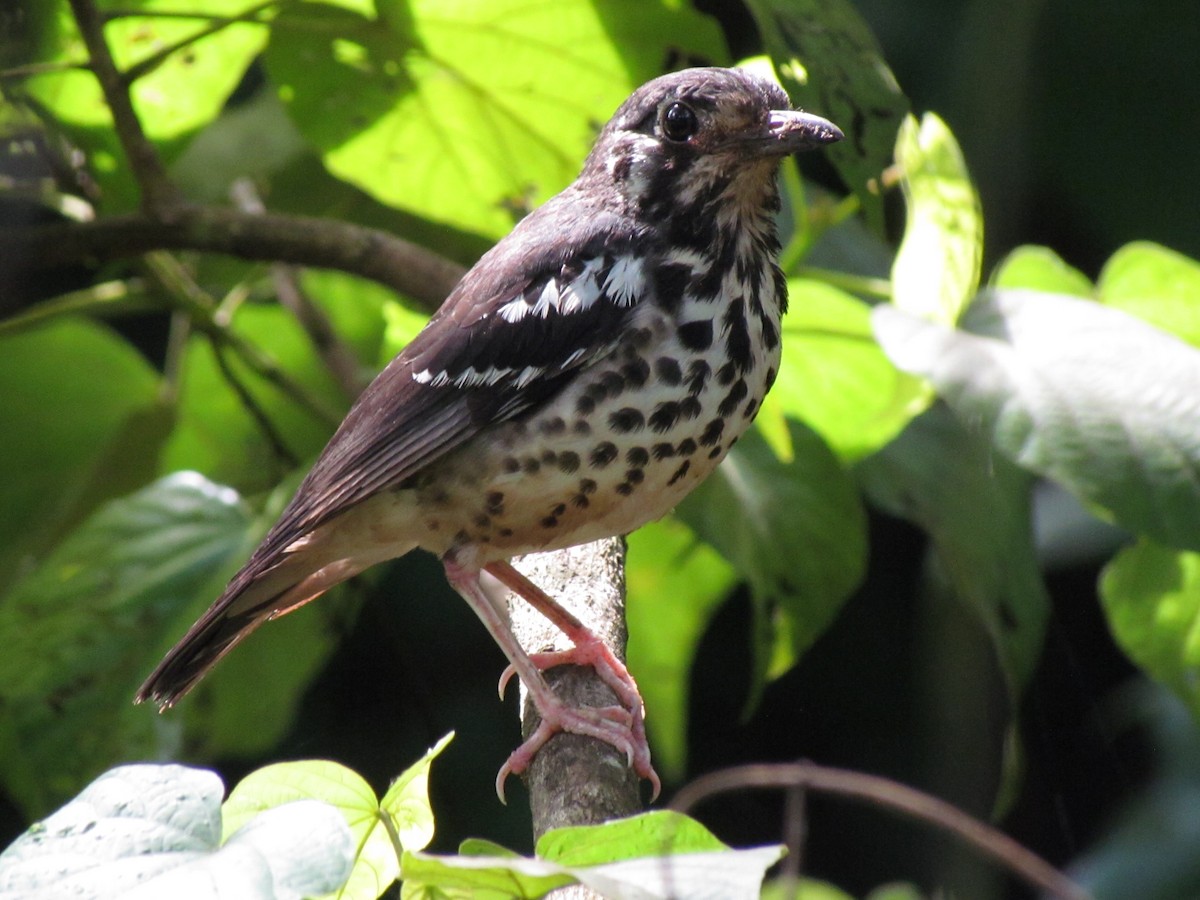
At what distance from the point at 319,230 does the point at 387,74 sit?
37 cm

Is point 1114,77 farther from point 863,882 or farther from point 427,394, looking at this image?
point 427,394

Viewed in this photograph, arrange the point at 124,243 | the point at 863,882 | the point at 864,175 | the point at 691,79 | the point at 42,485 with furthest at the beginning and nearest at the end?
the point at 863,882, the point at 42,485, the point at 124,243, the point at 691,79, the point at 864,175

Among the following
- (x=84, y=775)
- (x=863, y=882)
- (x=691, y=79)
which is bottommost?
(x=863, y=882)

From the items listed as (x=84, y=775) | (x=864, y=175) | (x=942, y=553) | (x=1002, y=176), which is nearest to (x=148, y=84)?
(x=84, y=775)

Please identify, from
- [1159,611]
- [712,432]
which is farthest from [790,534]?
[1159,611]

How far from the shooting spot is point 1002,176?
5.24 m

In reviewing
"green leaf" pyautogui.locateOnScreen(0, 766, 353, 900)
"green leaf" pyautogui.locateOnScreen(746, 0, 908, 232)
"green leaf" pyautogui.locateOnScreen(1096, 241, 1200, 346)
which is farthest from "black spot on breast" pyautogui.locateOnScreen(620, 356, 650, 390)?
"green leaf" pyautogui.locateOnScreen(0, 766, 353, 900)

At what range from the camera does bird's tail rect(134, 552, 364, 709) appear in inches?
108

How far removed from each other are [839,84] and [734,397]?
1.72 ft

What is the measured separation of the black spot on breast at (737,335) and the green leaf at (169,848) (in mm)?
1193

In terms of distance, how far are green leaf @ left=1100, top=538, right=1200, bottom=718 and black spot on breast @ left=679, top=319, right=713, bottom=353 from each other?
853mm

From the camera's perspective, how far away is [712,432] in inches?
98.4

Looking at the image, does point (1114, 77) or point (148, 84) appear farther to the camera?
point (1114, 77)

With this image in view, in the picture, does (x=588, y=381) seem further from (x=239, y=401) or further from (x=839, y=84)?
(x=239, y=401)
